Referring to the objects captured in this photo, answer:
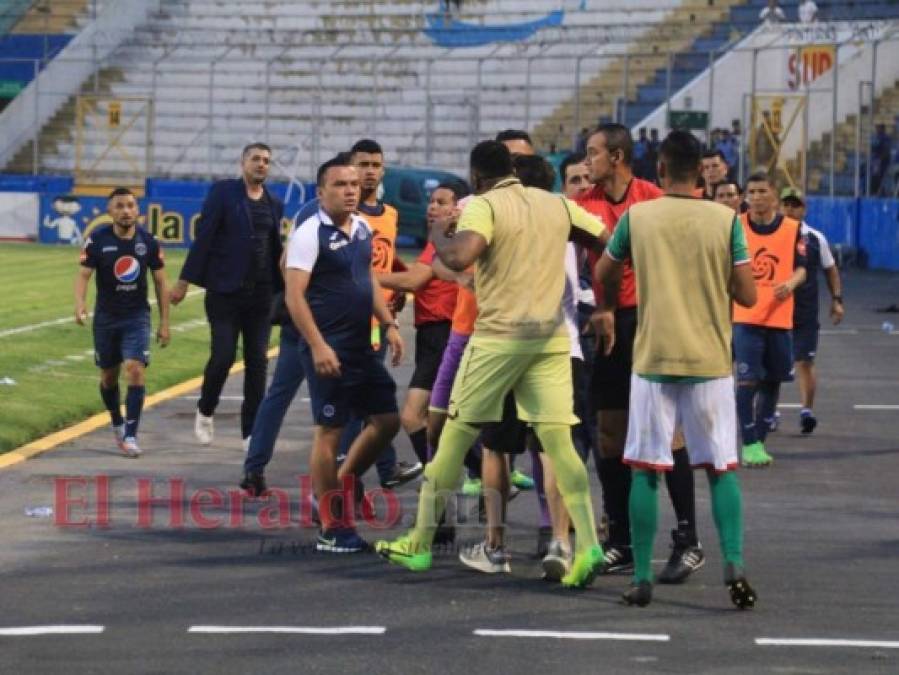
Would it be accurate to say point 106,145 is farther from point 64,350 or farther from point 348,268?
point 348,268

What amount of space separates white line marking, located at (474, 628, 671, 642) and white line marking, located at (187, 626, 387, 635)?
1.34 ft

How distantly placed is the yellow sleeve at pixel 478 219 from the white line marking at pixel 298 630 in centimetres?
178

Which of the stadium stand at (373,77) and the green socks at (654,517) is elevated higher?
the stadium stand at (373,77)

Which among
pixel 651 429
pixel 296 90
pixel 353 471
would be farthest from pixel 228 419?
pixel 296 90

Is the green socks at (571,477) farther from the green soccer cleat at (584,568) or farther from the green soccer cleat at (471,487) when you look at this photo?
the green soccer cleat at (471,487)

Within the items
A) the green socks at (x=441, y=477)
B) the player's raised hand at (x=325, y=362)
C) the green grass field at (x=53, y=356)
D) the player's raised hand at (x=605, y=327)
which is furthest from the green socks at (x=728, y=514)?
the green grass field at (x=53, y=356)

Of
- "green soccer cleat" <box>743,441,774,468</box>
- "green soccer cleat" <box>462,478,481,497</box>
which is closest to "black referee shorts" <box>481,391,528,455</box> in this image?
"green soccer cleat" <box>462,478,481,497</box>

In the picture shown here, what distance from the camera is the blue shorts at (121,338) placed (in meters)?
14.0

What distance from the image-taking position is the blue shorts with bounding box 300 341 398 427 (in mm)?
10312

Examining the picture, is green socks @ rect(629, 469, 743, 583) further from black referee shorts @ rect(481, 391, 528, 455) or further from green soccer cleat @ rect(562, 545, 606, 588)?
black referee shorts @ rect(481, 391, 528, 455)

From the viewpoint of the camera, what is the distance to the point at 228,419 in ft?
52.7

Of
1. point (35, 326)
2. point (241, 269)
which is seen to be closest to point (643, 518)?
point (241, 269)

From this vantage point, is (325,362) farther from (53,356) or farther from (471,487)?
(53,356)

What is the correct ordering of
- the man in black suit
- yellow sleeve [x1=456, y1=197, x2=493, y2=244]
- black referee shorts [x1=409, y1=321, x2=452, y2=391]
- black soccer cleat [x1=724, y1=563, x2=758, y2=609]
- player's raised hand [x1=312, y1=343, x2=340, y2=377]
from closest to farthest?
black soccer cleat [x1=724, y1=563, x2=758, y2=609] → yellow sleeve [x1=456, y1=197, x2=493, y2=244] → player's raised hand [x1=312, y1=343, x2=340, y2=377] → black referee shorts [x1=409, y1=321, x2=452, y2=391] → the man in black suit
